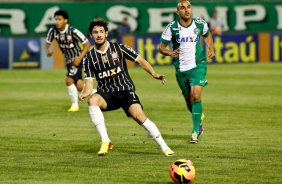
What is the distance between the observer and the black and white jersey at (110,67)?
1270cm

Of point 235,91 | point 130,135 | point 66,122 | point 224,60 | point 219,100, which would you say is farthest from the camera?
point 224,60

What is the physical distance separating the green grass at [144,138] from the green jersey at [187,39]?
1404 mm

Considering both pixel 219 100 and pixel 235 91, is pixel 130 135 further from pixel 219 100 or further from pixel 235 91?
pixel 235 91

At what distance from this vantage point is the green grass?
427 inches

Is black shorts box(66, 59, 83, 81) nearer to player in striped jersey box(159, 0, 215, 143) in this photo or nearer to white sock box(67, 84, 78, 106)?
white sock box(67, 84, 78, 106)

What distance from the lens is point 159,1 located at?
134ft

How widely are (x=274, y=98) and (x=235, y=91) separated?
2.34 m

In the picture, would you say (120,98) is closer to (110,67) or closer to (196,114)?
(110,67)

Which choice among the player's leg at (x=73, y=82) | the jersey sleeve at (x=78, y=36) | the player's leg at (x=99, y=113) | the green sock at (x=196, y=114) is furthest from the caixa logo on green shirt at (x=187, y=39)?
the player's leg at (x=73, y=82)

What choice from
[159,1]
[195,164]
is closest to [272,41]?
[159,1]

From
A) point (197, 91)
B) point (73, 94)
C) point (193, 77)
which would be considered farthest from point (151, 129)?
point (73, 94)

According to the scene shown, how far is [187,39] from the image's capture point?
47.3 feet

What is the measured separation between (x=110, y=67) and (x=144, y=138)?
231 cm

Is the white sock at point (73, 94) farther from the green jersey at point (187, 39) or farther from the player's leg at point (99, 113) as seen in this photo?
the player's leg at point (99, 113)
